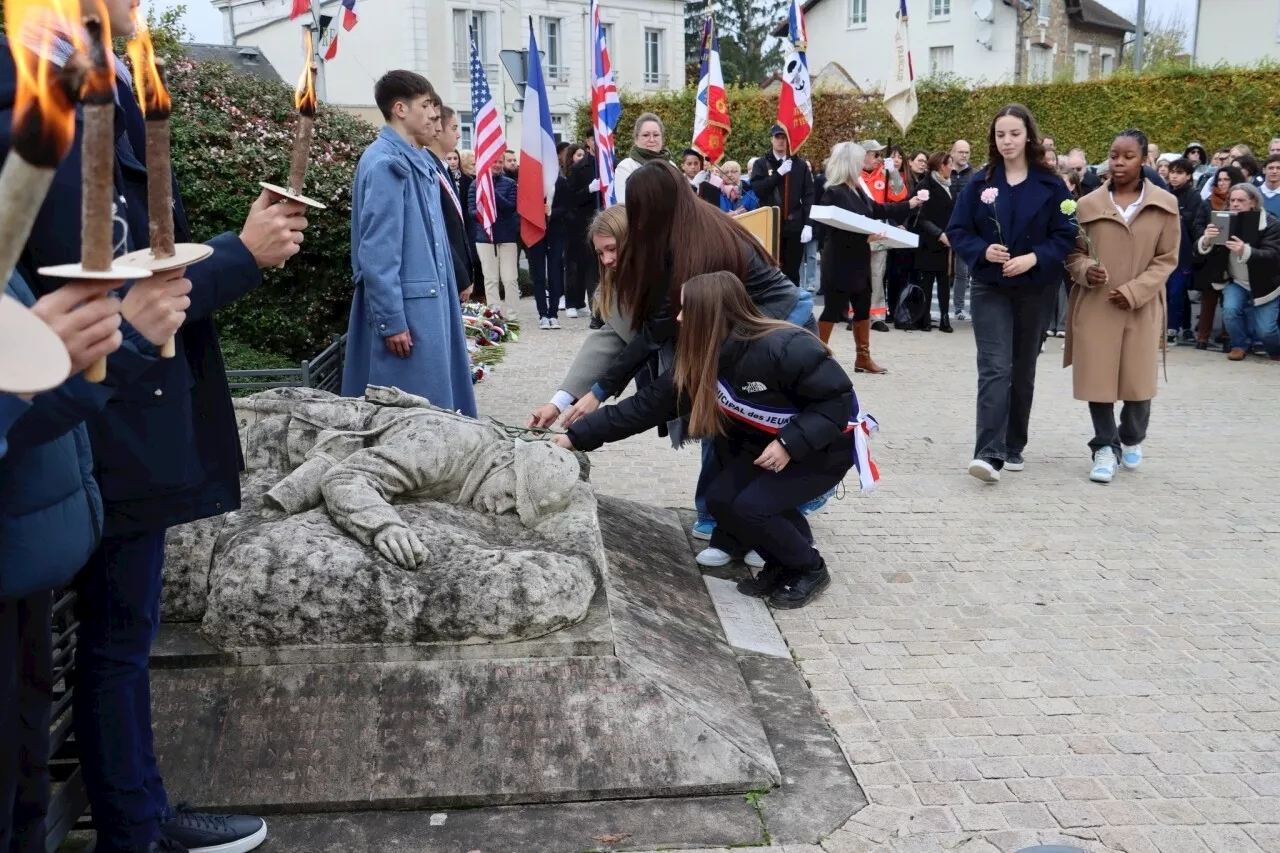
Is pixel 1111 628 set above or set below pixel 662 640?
below

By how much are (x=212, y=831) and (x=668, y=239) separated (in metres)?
3.02

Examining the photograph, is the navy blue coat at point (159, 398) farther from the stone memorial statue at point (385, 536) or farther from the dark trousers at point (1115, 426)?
the dark trousers at point (1115, 426)

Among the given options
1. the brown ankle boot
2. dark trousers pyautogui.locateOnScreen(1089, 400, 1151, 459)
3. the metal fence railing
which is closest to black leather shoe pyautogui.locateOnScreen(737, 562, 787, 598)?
the metal fence railing

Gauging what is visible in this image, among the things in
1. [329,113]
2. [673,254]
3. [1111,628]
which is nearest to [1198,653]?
Result: [1111,628]

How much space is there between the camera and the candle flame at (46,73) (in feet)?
3.58

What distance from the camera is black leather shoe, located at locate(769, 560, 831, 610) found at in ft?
16.3

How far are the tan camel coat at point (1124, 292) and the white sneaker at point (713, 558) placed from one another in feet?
8.80

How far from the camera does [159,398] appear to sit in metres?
2.67

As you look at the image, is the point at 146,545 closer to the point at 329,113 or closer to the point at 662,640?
the point at 662,640

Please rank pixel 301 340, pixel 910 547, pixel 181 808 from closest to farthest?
pixel 181 808, pixel 910 547, pixel 301 340

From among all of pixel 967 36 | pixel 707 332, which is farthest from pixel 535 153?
pixel 967 36

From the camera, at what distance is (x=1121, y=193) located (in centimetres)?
688

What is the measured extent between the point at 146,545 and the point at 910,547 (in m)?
3.95

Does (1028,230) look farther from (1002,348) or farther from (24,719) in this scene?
(24,719)
